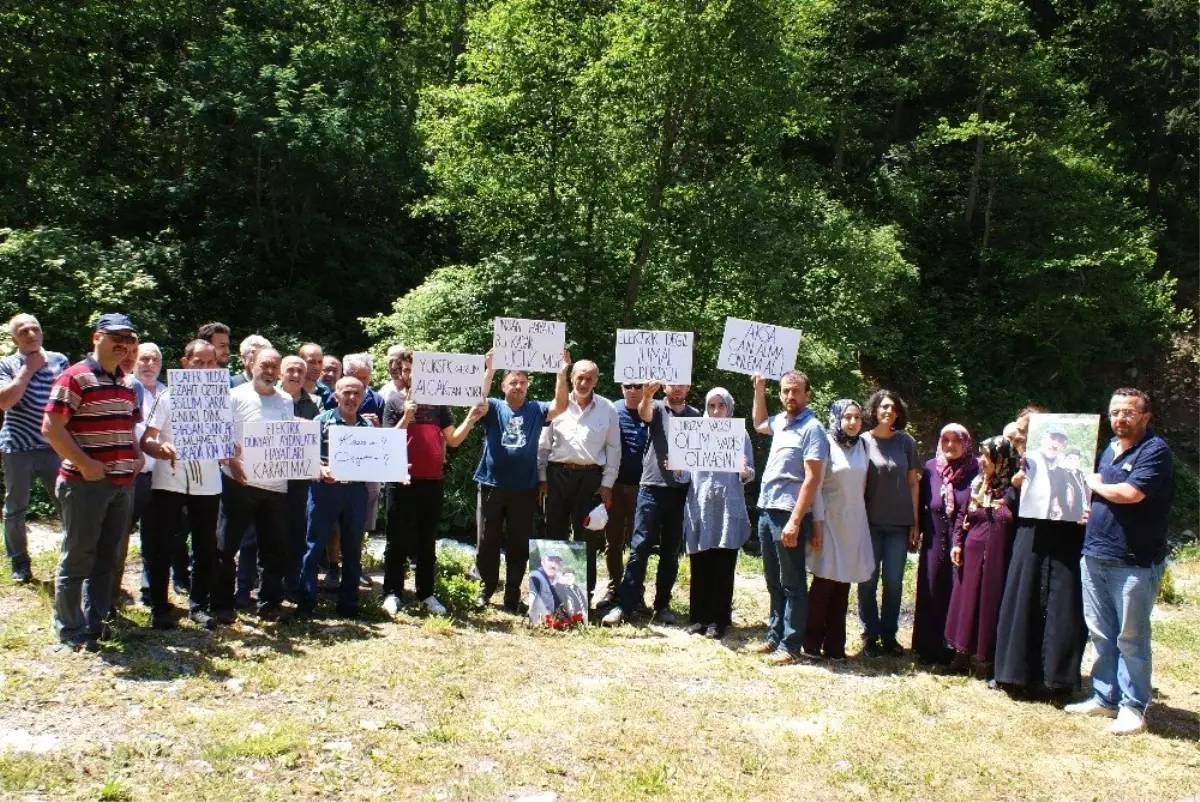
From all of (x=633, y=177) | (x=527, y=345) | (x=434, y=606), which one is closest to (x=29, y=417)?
(x=434, y=606)

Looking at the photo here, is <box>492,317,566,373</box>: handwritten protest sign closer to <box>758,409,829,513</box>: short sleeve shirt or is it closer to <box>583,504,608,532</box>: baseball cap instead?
<box>583,504,608,532</box>: baseball cap

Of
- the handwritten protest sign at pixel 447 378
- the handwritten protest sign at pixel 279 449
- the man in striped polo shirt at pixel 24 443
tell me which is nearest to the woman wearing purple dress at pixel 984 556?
the handwritten protest sign at pixel 447 378

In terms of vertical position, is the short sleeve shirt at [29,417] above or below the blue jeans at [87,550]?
above

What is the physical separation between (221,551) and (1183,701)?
6.75 meters

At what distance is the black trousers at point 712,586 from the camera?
7500 mm

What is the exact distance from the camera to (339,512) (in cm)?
718

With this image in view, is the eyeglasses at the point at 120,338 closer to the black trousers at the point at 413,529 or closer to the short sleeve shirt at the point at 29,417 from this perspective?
the short sleeve shirt at the point at 29,417

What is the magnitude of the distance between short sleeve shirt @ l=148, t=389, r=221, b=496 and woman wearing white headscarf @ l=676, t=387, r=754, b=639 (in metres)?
3.46

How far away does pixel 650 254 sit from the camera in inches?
649

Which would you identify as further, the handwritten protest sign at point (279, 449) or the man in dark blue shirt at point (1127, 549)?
the handwritten protest sign at point (279, 449)

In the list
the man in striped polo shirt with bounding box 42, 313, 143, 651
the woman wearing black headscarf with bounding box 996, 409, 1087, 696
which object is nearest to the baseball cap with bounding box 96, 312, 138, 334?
the man in striped polo shirt with bounding box 42, 313, 143, 651

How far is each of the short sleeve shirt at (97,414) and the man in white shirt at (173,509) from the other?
44cm

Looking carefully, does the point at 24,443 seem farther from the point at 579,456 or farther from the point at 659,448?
the point at 659,448

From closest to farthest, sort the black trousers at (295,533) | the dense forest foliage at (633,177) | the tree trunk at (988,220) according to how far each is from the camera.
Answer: the black trousers at (295,533)
the dense forest foliage at (633,177)
the tree trunk at (988,220)
